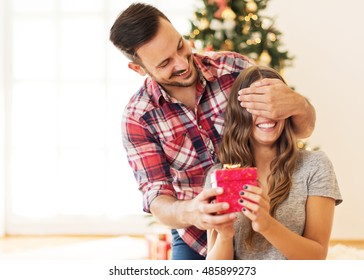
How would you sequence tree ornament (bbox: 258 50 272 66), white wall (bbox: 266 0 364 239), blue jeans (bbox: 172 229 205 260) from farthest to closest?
white wall (bbox: 266 0 364 239) < tree ornament (bbox: 258 50 272 66) < blue jeans (bbox: 172 229 205 260)

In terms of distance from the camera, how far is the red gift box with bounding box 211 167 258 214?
4.83 feet

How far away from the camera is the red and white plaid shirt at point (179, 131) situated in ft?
6.70

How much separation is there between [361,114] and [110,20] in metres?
2.12

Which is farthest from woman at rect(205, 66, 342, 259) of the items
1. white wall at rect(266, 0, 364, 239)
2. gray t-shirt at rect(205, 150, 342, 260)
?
white wall at rect(266, 0, 364, 239)

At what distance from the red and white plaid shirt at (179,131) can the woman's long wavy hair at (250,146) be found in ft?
0.65

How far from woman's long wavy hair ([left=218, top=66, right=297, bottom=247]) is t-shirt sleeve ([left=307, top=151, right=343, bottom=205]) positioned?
58 millimetres

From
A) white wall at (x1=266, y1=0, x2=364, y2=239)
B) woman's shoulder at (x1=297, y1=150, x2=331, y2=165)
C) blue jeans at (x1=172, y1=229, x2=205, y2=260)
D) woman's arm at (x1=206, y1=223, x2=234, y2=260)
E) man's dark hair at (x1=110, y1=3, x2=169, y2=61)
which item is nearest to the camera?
woman's arm at (x1=206, y1=223, x2=234, y2=260)

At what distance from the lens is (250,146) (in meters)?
1.80

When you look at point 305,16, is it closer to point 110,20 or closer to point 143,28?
point 110,20

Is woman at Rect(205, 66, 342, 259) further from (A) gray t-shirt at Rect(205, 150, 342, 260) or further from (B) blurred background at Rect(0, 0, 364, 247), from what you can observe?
(B) blurred background at Rect(0, 0, 364, 247)

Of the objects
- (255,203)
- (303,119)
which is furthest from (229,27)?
(255,203)

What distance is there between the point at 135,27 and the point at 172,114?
0.33 metres

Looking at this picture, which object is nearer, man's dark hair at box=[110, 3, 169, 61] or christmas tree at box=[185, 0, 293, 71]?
man's dark hair at box=[110, 3, 169, 61]

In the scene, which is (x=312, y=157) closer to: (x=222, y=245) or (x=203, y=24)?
(x=222, y=245)
